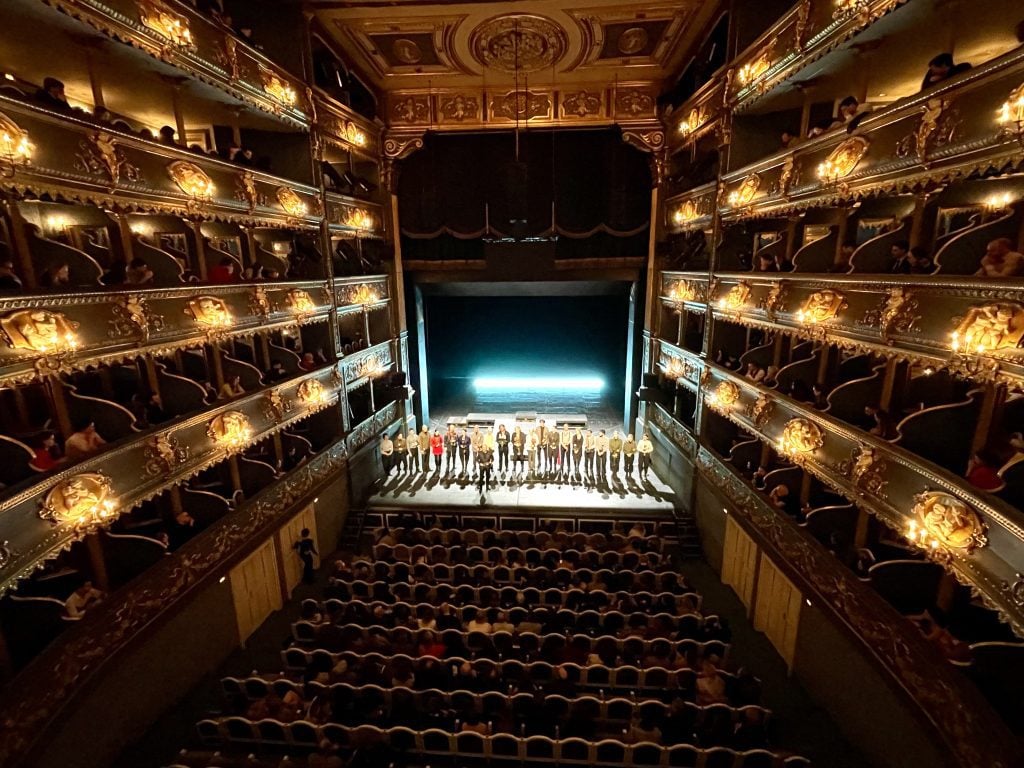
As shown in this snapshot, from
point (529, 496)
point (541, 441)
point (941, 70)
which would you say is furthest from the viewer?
point (541, 441)

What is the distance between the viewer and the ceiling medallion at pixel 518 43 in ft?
32.5

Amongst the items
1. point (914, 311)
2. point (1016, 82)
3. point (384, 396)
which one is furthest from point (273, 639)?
point (1016, 82)

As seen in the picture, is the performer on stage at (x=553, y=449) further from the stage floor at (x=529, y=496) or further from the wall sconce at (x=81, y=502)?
the wall sconce at (x=81, y=502)

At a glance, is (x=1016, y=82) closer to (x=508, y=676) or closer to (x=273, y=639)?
(x=508, y=676)

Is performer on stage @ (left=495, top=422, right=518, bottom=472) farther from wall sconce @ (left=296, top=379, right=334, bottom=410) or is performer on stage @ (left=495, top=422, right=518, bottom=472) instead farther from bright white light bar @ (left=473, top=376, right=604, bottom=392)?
bright white light bar @ (left=473, top=376, right=604, bottom=392)

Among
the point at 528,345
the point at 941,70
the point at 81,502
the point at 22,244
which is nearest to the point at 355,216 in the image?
the point at 22,244

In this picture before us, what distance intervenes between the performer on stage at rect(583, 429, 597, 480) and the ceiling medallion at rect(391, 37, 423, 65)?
32.3 ft

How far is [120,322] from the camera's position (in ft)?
20.3

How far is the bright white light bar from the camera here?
61.1 ft

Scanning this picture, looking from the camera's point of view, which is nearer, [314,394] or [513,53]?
[314,394]

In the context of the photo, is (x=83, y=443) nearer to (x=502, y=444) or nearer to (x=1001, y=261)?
(x=502, y=444)

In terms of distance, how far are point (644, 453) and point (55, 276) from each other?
11.6m

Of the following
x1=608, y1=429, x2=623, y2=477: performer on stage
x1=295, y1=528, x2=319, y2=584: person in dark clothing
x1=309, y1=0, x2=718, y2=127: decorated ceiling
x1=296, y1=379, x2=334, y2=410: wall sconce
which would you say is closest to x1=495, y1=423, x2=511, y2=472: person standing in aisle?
x1=608, y1=429, x2=623, y2=477: performer on stage

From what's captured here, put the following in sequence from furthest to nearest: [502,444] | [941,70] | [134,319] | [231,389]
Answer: [502,444] → [231,389] → [134,319] → [941,70]
